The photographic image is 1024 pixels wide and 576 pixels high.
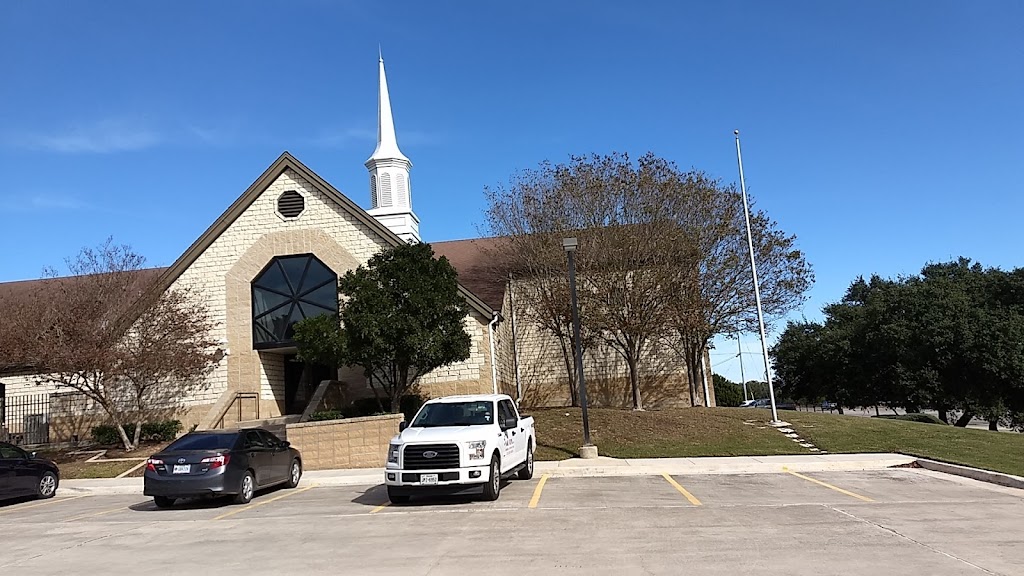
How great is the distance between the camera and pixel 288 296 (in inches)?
1109

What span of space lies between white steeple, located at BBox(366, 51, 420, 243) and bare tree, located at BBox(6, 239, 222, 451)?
10.1 m

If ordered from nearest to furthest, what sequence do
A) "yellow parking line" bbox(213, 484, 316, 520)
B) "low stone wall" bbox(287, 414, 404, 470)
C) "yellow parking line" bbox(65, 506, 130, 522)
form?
"yellow parking line" bbox(213, 484, 316, 520) → "yellow parking line" bbox(65, 506, 130, 522) → "low stone wall" bbox(287, 414, 404, 470)

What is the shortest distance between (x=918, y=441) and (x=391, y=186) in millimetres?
24370

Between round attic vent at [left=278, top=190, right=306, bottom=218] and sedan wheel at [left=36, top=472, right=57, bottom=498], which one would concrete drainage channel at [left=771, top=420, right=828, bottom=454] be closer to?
sedan wheel at [left=36, top=472, right=57, bottom=498]

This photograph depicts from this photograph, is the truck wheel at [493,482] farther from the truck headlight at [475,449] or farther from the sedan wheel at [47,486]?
the sedan wheel at [47,486]

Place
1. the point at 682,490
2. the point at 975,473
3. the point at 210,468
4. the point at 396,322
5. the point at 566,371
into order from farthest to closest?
the point at 566,371 → the point at 396,322 → the point at 975,473 → the point at 682,490 → the point at 210,468

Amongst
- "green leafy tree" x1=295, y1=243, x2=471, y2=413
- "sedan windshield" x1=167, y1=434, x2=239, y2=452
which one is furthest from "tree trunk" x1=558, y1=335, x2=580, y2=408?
"sedan windshield" x1=167, y1=434, x2=239, y2=452

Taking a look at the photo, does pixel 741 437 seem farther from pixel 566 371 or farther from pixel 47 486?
pixel 47 486

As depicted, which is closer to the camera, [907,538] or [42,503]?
[907,538]

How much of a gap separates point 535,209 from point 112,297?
14.9 metres

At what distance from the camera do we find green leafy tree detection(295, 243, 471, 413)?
71.7 feet

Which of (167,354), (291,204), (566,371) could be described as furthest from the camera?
(566,371)

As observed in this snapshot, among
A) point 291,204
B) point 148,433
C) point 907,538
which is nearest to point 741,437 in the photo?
A: point 907,538

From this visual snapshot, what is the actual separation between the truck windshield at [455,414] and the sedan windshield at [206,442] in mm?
3446
